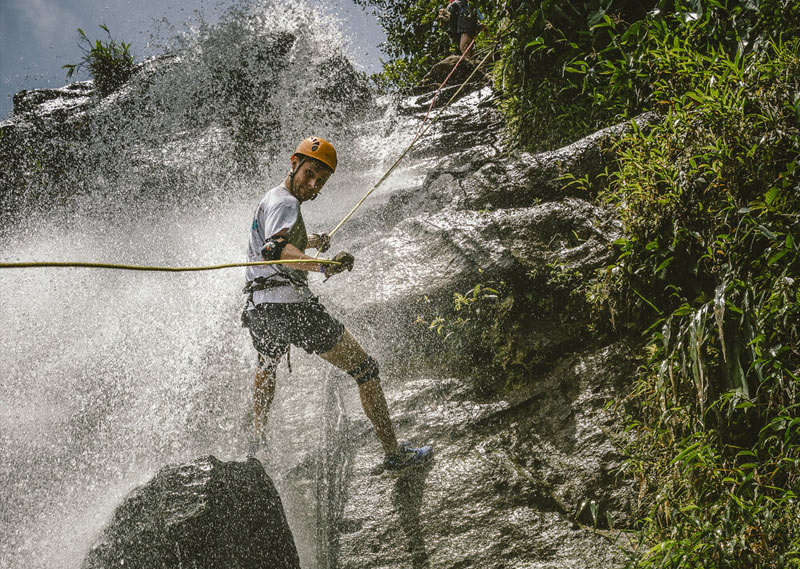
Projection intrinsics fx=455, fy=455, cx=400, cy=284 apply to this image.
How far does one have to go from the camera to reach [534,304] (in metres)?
3.97

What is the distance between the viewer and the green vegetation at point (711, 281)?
2.14 meters

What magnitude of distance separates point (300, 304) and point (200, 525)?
1.57 m

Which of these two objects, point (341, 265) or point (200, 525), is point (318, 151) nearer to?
point (341, 265)

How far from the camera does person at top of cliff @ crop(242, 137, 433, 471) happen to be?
3.45 meters

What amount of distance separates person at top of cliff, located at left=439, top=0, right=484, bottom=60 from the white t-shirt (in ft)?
22.8

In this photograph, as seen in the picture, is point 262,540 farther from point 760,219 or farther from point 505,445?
point 760,219

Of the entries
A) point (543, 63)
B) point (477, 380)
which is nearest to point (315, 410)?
point (477, 380)

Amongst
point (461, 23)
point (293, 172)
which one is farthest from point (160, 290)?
point (461, 23)

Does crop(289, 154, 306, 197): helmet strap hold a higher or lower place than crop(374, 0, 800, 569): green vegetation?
higher

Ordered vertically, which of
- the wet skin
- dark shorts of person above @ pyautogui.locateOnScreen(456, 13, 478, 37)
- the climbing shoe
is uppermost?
dark shorts of person above @ pyautogui.locateOnScreen(456, 13, 478, 37)

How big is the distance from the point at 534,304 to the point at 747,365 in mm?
1754

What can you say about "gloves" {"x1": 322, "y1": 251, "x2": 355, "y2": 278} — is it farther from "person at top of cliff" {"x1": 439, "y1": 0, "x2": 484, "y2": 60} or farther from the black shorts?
the black shorts

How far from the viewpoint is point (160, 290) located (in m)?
8.18

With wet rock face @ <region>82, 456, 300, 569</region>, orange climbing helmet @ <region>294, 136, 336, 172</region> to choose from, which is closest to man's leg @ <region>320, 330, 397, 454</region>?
wet rock face @ <region>82, 456, 300, 569</region>
